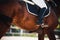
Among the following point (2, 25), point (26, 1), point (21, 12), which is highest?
point (26, 1)

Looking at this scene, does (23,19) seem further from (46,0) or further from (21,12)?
(46,0)

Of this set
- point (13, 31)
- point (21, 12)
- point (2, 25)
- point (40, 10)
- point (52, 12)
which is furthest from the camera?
point (13, 31)

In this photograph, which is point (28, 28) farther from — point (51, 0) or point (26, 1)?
point (51, 0)

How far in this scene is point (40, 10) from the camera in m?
6.97

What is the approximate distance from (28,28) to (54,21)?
116cm

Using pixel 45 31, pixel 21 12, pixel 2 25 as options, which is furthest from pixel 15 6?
pixel 45 31

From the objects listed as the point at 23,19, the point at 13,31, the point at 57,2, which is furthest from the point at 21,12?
the point at 13,31

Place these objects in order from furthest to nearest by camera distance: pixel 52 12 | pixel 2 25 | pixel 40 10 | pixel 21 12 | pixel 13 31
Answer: pixel 13 31 < pixel 52 12 < pixel 40 10 < pixel 21 12 < pixel 2 25

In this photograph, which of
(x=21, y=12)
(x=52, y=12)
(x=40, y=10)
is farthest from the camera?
(x=52, y=12)

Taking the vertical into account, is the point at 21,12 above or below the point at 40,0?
below

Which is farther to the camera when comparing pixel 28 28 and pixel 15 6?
pixel 28 28

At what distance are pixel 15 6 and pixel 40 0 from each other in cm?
116

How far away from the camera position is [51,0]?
25.0ft

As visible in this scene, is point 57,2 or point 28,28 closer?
point 28,28
